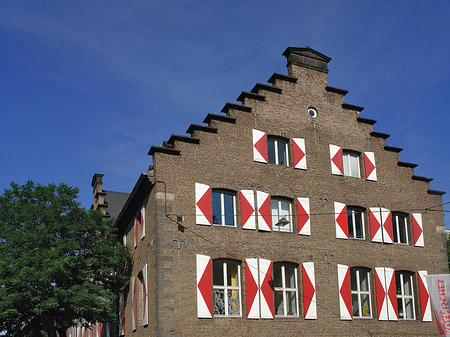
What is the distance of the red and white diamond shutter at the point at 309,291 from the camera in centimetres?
2000

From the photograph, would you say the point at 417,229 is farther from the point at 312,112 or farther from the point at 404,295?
the point at 312,112

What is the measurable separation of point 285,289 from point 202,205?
4267mm

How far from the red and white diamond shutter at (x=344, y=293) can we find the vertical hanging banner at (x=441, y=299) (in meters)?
2.88

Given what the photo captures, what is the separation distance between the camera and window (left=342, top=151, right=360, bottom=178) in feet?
75.8

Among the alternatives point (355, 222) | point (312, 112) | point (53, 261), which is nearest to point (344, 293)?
point (355, 222)

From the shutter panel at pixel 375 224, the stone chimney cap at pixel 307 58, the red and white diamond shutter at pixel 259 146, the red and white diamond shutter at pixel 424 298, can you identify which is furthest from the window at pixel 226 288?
the stone chimney cap at pixel 307 58

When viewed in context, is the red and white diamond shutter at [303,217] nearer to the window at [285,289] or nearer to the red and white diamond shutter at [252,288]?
the window at [285,289]

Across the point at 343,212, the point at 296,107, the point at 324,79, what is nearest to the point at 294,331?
the point at 343,212

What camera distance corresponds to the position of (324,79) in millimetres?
23688

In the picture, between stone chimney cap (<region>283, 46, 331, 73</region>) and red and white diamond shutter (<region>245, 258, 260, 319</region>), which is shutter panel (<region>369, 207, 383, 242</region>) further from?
stone chimney cap (<region>283, 46, 331, 73</region>)

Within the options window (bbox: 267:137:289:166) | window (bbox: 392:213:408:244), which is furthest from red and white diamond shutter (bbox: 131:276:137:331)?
window (bbox: 392:213:408:244)

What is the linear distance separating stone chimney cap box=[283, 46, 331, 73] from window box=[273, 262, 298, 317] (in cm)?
844

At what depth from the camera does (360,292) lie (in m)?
21.5

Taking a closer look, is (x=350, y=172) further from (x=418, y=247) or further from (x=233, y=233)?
(x=233, y=233)
